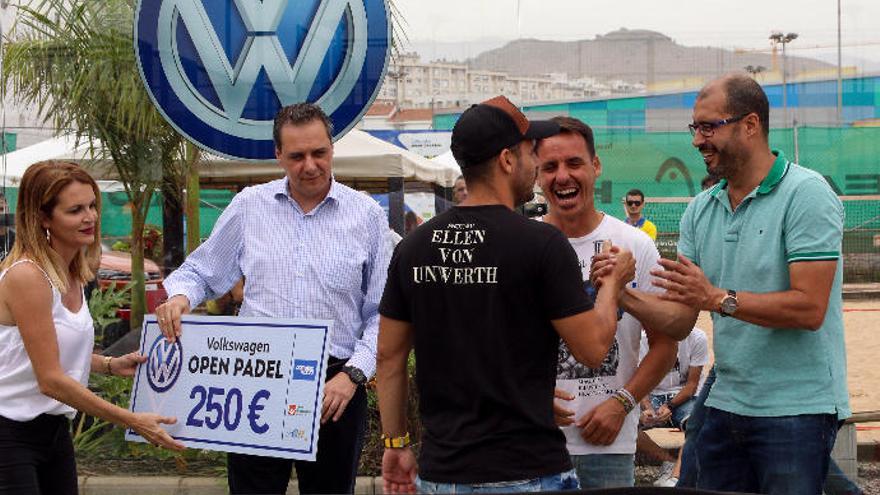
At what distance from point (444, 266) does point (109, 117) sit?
4.98 metres

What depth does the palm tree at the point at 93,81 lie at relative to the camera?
7.39 meters

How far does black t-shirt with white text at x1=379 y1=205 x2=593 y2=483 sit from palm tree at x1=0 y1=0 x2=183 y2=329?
14.6ft

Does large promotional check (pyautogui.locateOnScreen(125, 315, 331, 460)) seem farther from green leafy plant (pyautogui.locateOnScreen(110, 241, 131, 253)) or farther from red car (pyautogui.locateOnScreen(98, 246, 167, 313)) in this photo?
green leafy plant (pyautogui.locateOnScreen(110, 241, 131, 253))

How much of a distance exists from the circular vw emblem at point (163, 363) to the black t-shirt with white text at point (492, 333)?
1.28 m

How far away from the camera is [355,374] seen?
4.25 meters

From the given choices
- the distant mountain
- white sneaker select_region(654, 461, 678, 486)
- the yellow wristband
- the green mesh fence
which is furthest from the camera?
the distant mountain

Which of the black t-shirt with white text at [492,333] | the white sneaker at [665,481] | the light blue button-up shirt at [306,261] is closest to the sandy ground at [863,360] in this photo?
the white sneaker at [665,481]

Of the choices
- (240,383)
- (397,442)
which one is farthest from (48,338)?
(397,442)

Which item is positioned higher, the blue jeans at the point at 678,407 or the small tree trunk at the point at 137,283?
the small tree trunk at the point at 137,283

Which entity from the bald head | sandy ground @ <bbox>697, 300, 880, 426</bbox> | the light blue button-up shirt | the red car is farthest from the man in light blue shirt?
the red car

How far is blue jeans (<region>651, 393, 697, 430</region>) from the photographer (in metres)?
7.70

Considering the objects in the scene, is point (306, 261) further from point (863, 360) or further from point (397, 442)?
point (863, 360)

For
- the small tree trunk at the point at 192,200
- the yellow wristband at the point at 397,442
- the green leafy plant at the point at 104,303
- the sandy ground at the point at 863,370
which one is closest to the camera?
the yellow wristband at the point at 397,442

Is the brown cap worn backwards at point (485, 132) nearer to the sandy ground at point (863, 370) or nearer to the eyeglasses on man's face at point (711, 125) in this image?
the eyeglasses on man's face at point (711, 125)
